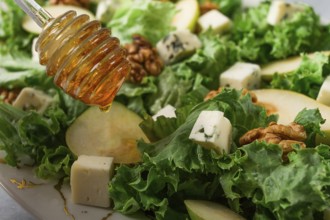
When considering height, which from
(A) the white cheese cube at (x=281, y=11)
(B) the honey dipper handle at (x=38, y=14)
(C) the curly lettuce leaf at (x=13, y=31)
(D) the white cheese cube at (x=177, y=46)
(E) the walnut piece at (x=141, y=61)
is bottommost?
(A) the white cheese cube at (x=281, y=11)

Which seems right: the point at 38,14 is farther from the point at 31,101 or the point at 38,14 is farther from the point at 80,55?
the point at 31,101

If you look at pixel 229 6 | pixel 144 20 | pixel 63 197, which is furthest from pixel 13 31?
pixel 63 197

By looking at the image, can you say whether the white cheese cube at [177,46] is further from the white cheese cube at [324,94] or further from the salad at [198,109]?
the white cheese cube at [324,94]

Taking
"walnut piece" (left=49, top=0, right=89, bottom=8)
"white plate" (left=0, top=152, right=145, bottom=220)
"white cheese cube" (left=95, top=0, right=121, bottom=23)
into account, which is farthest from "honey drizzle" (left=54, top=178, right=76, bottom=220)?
"walnut piece" (left=49, top=0, right=89, bottom=8)

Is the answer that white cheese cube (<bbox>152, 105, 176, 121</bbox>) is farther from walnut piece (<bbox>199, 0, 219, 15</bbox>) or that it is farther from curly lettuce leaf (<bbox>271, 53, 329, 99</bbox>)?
walnut piece (<bbox>199, 0, 219, 15</bbox>)

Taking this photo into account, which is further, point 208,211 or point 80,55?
point 80,55

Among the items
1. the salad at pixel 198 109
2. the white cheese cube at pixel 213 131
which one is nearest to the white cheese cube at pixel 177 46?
the salad at pixel 198 109
